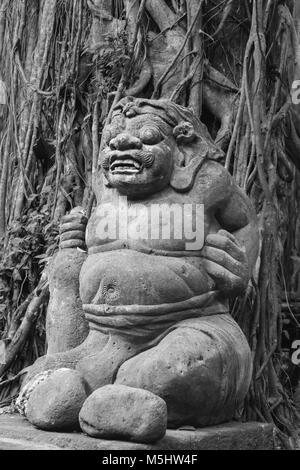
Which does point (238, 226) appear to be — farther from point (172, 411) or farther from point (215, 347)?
point (172, 411)

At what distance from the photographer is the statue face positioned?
3.15 m

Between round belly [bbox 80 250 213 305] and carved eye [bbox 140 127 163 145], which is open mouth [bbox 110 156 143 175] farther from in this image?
round belly [bbox 80 250 213 305]

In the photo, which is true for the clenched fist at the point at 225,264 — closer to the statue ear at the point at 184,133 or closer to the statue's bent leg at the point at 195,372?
the statue's bent leg at the point at 195,372

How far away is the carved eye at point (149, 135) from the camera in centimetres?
318

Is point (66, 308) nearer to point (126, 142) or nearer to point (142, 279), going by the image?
point (142, 279)

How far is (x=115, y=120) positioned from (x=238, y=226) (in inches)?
27.4

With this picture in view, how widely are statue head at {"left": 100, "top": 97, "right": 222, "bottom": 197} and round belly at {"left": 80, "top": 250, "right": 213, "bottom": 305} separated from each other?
32 cm

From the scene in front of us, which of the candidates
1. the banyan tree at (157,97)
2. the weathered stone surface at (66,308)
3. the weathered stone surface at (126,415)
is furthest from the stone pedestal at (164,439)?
the banyan tree at (157,97)

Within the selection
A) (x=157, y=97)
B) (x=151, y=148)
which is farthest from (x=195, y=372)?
(x=157, y=97)

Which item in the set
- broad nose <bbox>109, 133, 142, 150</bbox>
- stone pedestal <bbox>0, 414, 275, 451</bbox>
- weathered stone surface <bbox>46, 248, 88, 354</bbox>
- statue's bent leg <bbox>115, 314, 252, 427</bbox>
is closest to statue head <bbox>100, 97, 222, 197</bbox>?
broad nose <bbox>109, 133, 142, 150</bbox>

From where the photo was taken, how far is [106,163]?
3271 mm

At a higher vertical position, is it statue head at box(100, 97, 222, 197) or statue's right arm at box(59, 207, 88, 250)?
statue head at box(100, 97, 222, 197)

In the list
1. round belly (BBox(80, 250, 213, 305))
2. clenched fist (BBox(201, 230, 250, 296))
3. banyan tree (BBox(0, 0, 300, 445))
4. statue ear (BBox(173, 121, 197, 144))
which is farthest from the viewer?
banyan tree (BBox(0, 0, 300, 445))
